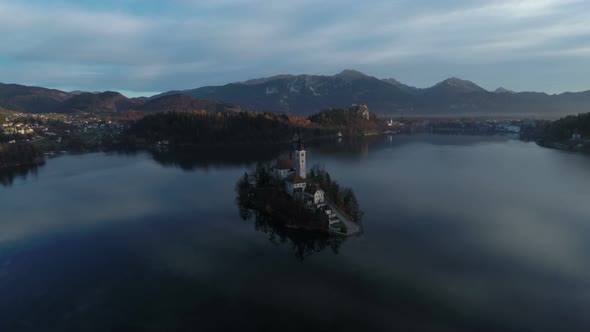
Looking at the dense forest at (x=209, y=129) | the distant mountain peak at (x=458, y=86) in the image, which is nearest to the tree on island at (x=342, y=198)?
the dense forest at (x=209, y=129)

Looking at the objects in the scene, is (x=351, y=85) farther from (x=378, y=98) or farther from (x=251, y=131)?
(x=251, y=131)

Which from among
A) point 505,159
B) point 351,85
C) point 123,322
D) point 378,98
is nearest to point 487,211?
point 123,322

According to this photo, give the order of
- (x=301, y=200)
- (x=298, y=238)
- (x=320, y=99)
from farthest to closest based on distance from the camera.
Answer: (x=320, y=99) → (x=301, y=200) → (x=298, y=238)

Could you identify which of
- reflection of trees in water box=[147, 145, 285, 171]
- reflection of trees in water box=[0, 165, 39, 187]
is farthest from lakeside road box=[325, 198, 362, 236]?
reflection of trees in water box=[0, 165, 39, 187]

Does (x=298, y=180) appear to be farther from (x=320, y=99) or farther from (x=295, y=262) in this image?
(x=320, y=99)

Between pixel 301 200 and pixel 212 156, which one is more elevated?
pixel 301 200

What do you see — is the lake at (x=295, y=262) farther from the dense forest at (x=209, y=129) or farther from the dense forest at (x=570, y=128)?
the dense forest at (x=209, y=129)

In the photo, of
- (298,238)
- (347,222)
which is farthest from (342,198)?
(298,238)

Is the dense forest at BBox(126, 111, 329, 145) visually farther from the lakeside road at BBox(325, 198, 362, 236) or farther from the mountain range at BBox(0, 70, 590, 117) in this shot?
the mountain range at BBox(0, 70, 590, 117)
